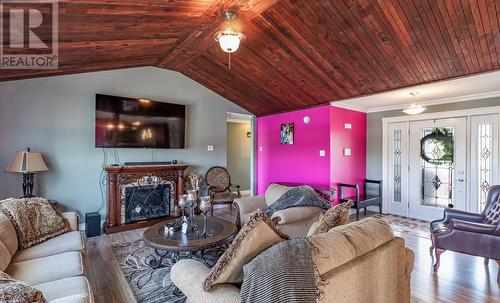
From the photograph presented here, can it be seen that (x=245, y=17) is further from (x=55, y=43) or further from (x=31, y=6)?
(x=55, y=43)

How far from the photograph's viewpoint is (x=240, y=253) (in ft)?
4.14

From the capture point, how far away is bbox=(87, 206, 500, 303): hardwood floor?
7.57ft

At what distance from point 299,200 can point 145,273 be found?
193 centimetres

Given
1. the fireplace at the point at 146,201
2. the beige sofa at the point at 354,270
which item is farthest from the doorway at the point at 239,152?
the beige sofa at the point at 354,270

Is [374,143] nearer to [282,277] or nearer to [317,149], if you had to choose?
[317,149]

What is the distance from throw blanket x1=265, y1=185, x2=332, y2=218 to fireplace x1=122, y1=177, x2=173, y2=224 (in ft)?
8.05

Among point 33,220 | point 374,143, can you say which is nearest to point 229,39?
point 33,220

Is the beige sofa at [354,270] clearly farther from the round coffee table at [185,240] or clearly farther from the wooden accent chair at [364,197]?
the wooden accent chair at [364,197]

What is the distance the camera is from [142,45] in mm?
3666

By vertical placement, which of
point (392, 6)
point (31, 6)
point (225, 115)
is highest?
point (392, 6)

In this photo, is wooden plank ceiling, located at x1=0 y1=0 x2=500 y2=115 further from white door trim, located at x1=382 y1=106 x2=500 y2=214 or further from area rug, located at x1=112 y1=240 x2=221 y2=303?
area rug, located at x1=112 y1=240 x2=221 y2=303

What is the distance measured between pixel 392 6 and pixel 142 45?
3.26 m

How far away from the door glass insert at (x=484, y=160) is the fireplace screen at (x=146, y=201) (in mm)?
5589

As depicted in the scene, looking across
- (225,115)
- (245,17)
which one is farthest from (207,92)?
(245,17)
